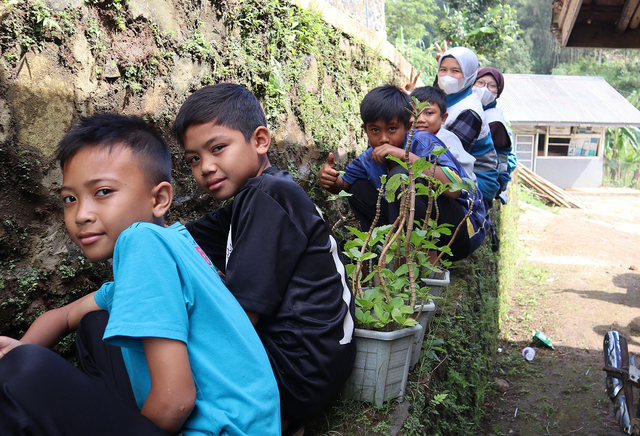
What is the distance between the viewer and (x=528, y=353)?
16.9 ft

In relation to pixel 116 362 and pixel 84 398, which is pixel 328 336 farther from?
pixel 84 398

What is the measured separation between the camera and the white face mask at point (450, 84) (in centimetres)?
418

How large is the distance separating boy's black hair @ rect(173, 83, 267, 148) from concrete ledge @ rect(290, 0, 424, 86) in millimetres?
1839

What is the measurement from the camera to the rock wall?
156 cm

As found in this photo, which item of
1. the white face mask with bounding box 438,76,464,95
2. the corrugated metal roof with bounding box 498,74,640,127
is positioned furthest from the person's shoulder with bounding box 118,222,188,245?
the corrugated metal roof with bounding box 498,74,640,127

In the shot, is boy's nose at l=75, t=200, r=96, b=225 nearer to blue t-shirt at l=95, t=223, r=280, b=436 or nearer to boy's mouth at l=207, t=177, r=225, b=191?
blue t-shirt at l=95, t=223, r=280, b=436

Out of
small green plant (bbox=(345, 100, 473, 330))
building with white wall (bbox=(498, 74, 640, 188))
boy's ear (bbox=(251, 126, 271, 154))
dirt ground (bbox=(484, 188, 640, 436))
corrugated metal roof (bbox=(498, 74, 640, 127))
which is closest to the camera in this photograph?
boy's ear (bbox=(251, 126, 271, 154))

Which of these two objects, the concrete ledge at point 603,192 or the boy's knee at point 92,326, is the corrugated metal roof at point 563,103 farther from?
the boy's knee at point 92,326

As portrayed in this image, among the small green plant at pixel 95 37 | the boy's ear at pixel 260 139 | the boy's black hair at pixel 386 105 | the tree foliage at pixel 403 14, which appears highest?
the tree foliage at pixel 403 14

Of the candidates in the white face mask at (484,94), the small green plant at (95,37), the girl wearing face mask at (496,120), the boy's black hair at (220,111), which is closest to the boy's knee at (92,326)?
the boy's black hair at (220,111)

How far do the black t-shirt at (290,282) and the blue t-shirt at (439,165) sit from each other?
1.36 meters

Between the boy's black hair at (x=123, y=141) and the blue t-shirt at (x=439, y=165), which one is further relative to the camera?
the blue t-shirt at (x=439, y=165)

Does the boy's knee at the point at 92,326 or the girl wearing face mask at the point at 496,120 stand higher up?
the girl wearing face mask at the point at 496,120

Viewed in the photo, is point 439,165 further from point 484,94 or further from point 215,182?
point 484,94
